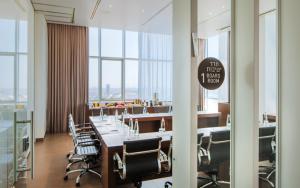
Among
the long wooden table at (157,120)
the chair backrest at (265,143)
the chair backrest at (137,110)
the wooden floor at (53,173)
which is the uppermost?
the chair backrest at (265,143)

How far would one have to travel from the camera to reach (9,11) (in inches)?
101

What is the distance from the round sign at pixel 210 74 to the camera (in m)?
1.78

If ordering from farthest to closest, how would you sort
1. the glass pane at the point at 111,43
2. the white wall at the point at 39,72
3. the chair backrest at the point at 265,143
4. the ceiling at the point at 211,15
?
the glass pane at the point at 111,43 → the white wall at the point at 39,72 → the ceiling at the point at 211,15 → the chair backrest at the point at 265,143

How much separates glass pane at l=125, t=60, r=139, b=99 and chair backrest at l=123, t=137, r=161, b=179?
5.93m

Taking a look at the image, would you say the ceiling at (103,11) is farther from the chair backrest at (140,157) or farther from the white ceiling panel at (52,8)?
the chair backrest at (140,157)

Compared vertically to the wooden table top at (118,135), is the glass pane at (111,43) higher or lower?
higher

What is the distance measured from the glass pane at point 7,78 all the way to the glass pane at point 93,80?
5.23 meters

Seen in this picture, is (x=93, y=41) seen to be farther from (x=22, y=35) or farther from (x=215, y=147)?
(x=215, y=147)

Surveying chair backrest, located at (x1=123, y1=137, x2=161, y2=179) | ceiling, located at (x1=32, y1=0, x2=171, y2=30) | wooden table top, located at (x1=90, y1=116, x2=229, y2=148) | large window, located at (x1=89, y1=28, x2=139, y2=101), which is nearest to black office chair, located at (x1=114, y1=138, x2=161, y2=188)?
chair backrest, located at (x1=123, y1=137, x2=161, y2=179)

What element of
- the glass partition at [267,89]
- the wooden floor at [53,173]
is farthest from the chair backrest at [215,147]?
the glass partition at [267,89]

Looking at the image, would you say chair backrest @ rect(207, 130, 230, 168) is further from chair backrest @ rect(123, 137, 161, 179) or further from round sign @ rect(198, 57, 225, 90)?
round sign @ rect(198, 57, 225, 90)

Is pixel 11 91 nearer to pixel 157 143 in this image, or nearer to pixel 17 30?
pixel 17 30

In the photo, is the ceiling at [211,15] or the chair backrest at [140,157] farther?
the ceiling at [211,15]

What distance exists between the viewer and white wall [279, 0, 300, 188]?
41.9 inches
